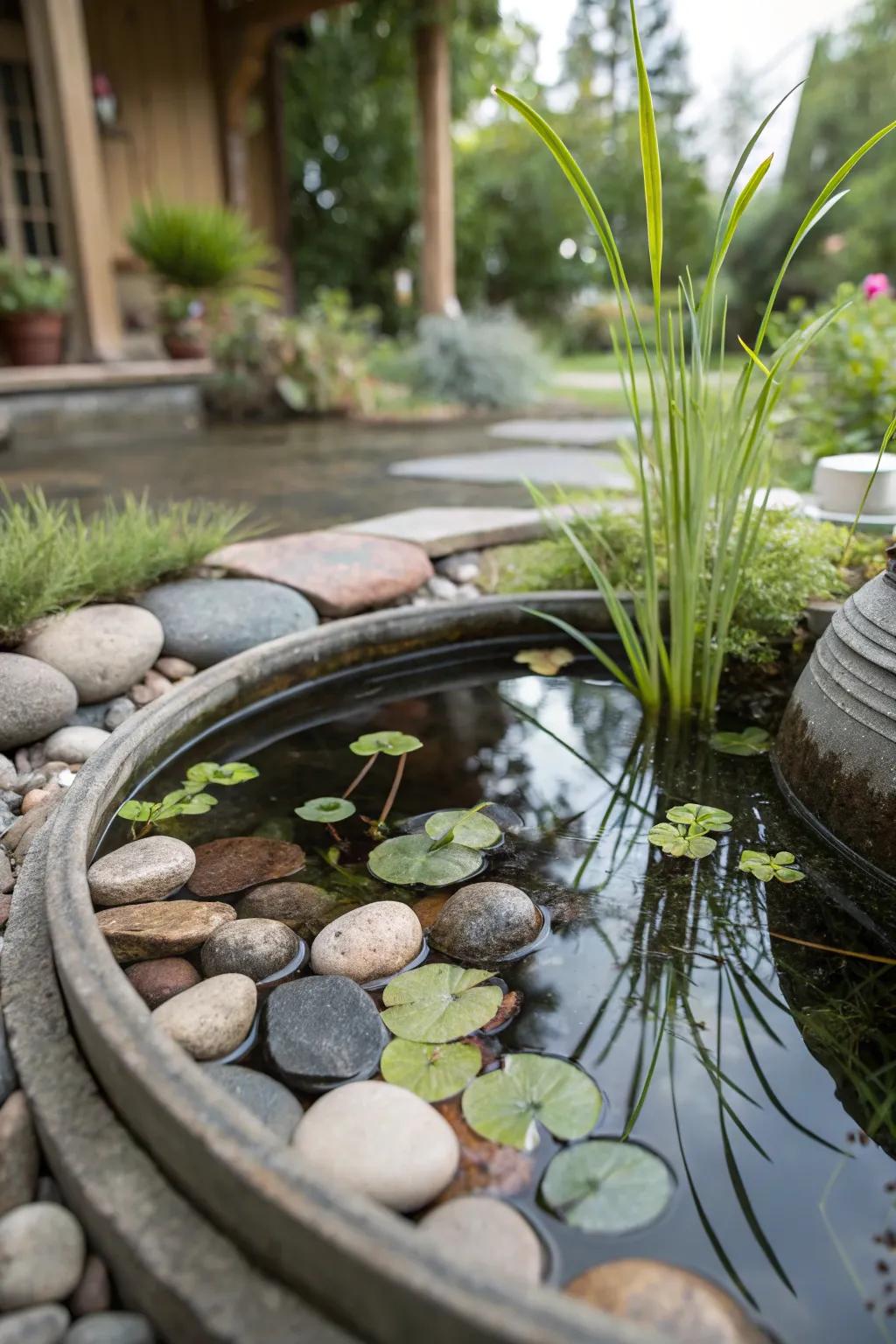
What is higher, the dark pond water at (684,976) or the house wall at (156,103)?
the house wall at (156,103)

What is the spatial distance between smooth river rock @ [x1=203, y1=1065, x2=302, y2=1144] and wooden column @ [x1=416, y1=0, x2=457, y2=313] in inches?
261

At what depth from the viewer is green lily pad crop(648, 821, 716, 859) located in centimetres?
143

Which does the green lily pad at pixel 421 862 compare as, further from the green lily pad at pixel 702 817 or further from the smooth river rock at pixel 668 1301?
the smooth river rock at pixel 668 1301

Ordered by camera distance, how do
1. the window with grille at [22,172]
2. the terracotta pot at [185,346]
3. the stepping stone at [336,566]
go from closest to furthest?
the stepping stone at [336,566]
the terracotta pot at [185,346]
the window with grille at [22,172]

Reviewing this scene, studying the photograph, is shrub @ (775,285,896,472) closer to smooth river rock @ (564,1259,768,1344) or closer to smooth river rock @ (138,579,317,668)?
smooth river rock @ (138,579,317,668)

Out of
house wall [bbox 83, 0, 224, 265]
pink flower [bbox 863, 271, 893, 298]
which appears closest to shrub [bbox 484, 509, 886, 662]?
pink flower [bbox 863, 271, 893, 298]

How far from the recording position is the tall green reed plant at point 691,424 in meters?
1.24

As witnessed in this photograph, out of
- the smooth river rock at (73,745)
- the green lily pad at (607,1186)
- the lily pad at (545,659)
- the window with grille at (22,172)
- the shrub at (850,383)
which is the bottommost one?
the green lily pad at (607,1186)

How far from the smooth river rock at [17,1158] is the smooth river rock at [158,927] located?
314 millimetres

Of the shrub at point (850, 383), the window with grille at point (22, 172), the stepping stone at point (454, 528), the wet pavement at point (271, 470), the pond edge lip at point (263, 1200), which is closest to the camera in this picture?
the pond edge lip at point (263, 1200)

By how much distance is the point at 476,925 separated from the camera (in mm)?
1234

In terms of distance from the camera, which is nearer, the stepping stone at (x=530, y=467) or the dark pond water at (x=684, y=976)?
the dark pond water at (x=684, y=976)

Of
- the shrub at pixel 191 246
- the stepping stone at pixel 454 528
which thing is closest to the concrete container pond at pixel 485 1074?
the stepping stone at pixel 454 528

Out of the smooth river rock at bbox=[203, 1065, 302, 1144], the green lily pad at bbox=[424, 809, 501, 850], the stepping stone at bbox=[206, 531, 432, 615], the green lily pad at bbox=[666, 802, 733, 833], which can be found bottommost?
the smooth river rock at bbox=[203, 1065, 302, 1144]
